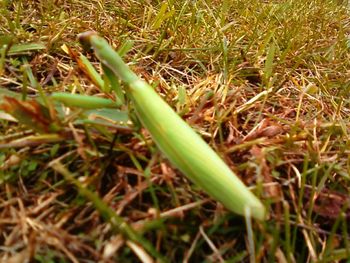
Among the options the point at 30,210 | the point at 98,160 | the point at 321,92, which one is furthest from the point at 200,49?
the point at 30,210

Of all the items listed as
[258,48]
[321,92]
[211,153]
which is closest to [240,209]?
[211,153]

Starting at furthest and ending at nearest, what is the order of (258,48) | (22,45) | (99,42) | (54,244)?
1. (258,48)
2. (22,45)
3. (99,42)
4. (54,244)

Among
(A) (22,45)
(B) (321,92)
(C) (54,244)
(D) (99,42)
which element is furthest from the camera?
(B) (321,92)

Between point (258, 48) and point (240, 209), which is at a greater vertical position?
point (240, 209)

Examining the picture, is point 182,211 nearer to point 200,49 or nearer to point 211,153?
point 211,153

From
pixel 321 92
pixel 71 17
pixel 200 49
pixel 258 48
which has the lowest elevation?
pixel 321 92

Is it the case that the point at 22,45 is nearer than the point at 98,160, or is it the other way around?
the point at 98,160
